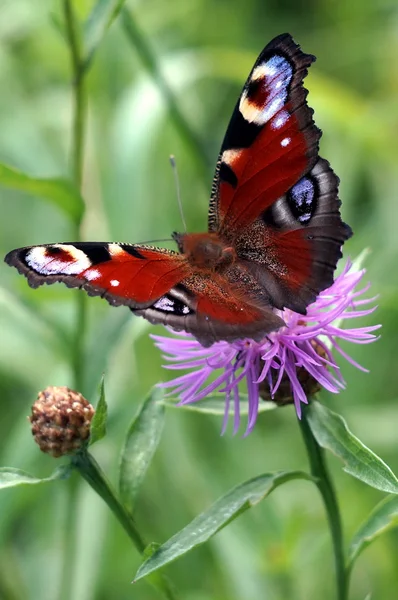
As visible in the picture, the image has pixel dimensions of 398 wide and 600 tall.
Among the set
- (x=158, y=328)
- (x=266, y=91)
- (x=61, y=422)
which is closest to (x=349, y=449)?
(x=61, y=422)

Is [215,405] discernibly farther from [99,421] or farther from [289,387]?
[99,421]

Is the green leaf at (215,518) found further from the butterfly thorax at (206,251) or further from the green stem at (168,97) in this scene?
the green stem at (168,97)

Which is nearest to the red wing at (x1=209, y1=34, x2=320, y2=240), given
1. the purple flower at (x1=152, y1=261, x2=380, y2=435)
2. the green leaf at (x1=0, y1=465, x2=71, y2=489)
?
the purple flower at (x1=152, y1=261, x2=380, y2=435)

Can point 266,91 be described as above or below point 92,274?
above

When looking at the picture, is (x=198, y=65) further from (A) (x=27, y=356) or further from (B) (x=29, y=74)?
(A) (x=27, y=356)

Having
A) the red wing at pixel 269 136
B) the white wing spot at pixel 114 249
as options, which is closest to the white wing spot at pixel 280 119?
the red wing at pixel 269 136

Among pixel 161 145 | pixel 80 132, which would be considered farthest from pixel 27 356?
pixel 161 145
